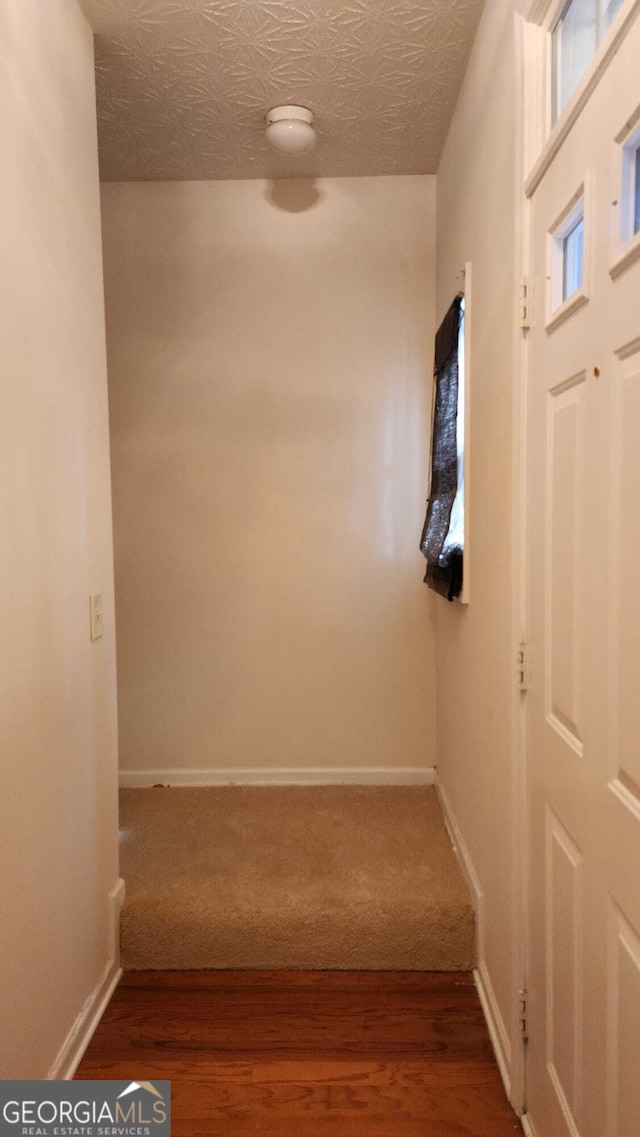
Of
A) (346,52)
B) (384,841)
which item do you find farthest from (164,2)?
(384,841)

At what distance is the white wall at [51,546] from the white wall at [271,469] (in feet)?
3.05

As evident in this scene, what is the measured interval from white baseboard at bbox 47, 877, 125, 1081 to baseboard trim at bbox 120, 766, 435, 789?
2.76ft

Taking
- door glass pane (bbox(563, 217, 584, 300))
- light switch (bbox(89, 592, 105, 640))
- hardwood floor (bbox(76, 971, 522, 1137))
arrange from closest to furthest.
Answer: door glass pane (bbox(563, 217, 584, 300))
hardwood floor (bbox(76, 971, 522, 1137))
light switch (bbox(89, 592, 105, 640))

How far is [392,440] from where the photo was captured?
275cm

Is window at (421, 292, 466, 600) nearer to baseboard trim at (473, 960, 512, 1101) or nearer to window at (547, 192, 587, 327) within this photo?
window at (547, 192, 587, 327)

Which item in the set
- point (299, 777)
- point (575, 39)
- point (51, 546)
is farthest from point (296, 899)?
point (575, 39)

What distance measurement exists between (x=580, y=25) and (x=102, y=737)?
1.93 meters

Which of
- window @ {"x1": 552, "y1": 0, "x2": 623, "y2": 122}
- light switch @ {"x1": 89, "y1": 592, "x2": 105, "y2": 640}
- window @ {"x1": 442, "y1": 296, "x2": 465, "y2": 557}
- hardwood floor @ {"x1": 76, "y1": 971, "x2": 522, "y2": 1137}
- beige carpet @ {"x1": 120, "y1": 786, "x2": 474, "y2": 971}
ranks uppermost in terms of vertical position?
window @ {"x1": 552, "y1": 0, "x2": 623, "y2": 122}

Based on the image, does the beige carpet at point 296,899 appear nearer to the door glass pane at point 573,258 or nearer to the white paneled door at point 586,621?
the white paneled door at point 586,621

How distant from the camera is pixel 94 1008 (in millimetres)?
1715

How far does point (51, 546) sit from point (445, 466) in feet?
4.38

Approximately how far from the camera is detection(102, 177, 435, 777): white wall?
2.69 m

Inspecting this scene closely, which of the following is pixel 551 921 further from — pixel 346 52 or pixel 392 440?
pixel 346 52

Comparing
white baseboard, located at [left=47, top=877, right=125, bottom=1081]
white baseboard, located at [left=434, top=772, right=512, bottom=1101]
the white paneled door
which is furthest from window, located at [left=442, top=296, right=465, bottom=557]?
white baseboard, located at [left=47, top=877, right=125, bottom=1081]
